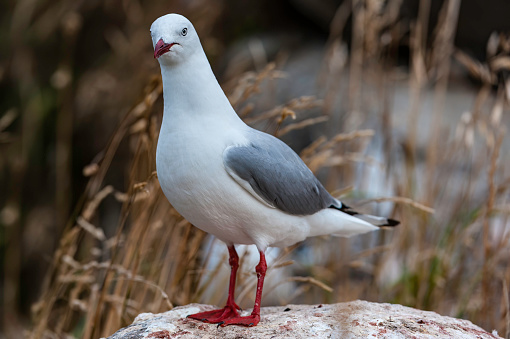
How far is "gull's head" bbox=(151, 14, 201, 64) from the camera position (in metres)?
1.54

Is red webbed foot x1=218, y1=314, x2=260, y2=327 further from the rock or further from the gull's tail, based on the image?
the gull's tail

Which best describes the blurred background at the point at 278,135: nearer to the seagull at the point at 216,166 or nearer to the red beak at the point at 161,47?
the seagull at the point at 216,166

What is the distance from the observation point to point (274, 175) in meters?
1.64

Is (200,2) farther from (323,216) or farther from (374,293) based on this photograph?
(323,216)

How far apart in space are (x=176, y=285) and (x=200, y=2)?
289 cm

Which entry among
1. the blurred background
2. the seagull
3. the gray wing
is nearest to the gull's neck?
the seagull

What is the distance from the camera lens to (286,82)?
4648mm

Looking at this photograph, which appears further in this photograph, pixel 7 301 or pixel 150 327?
pixel 7 301

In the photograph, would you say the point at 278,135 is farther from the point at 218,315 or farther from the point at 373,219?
the point at 218,315

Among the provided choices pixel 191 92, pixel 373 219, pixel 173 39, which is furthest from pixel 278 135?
pixel 173 39

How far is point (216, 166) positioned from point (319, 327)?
46 cm

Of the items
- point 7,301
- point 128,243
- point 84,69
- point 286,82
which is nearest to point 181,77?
point 128,243

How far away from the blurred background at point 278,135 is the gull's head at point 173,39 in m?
0.35

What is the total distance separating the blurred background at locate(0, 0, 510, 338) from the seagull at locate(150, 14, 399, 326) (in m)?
0.22
